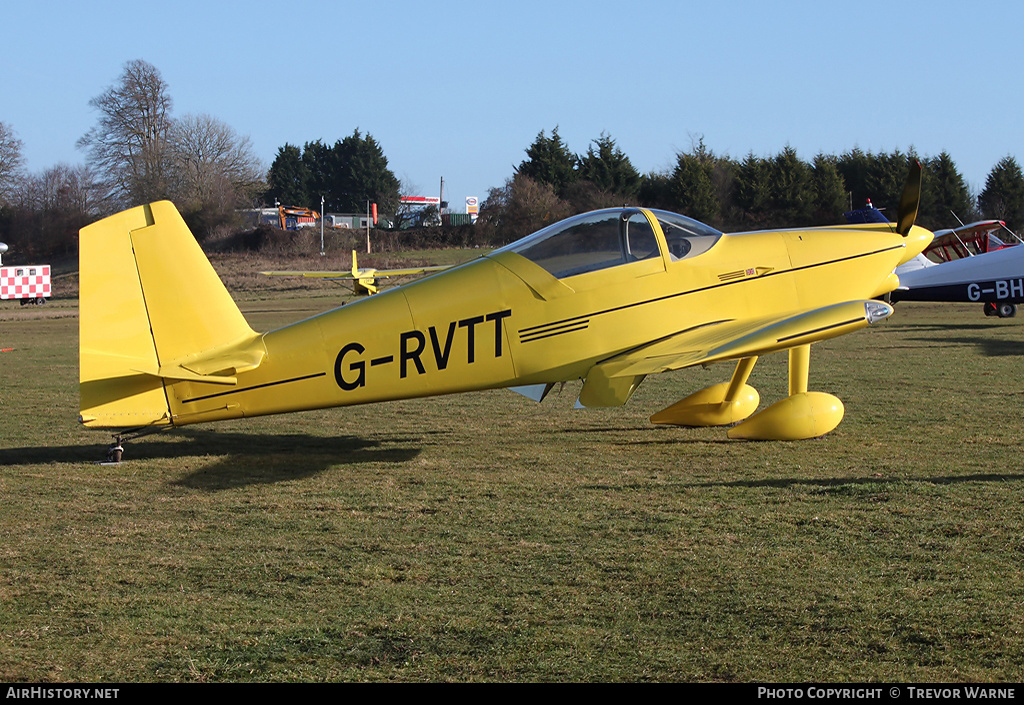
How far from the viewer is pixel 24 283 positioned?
1663 inches

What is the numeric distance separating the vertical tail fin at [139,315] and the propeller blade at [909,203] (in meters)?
6.36

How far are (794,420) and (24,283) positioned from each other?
41896 mm

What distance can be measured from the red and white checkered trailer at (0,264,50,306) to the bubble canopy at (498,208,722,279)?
40166 millimetres

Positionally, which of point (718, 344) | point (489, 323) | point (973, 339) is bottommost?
point (973, 339)

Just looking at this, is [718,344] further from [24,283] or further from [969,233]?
[24,283]

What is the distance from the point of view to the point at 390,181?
3804 inches

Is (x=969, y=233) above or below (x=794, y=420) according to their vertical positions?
above

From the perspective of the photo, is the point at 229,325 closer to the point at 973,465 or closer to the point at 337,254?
the point at 973,465

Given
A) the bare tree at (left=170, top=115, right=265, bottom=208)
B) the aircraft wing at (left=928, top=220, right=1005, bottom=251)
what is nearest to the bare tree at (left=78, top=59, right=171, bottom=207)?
the bare tree at (left=170, top=115, right=265, bottom=208)

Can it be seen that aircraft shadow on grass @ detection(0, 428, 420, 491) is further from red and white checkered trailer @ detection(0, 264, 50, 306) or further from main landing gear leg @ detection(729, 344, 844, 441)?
red and white checkered trailer @ detection(0, 264, 50, 306)

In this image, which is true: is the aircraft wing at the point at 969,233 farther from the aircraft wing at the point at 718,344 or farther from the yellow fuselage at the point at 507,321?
the aircraft wing at the point at 718,344

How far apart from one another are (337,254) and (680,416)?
52.8 meters

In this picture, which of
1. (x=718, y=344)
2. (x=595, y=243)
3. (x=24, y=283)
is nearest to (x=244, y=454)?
(x=595, y=243)

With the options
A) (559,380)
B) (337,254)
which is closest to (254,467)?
(559,380)
